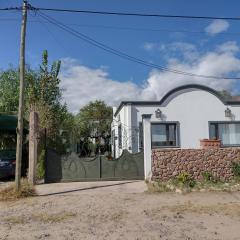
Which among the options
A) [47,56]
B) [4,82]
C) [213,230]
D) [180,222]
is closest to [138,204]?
[180,222]

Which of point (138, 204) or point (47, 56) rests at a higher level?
point (47, 56)

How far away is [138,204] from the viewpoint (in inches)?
465

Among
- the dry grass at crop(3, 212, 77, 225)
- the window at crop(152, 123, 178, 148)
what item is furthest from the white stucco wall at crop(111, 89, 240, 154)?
the dry grass at crop(3, 212, 77, 225)

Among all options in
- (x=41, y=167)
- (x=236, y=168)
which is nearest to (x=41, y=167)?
(x=41, y=167)

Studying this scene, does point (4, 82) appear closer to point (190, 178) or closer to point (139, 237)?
point (190, 178)

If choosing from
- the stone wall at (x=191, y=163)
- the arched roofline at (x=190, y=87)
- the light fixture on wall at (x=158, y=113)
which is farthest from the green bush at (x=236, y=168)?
the arched roofline at (x=190, y=87)

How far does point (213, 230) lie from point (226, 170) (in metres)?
7.62

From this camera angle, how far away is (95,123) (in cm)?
4362

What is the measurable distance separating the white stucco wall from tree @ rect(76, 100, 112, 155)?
41.1 feet

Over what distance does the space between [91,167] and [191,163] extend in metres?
4.17

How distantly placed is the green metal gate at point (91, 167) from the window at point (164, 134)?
4.54 m

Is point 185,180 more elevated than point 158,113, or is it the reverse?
point 158,113

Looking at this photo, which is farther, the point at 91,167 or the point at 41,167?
the point at 41,167

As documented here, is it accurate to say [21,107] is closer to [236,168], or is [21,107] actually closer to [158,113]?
[236,168]
